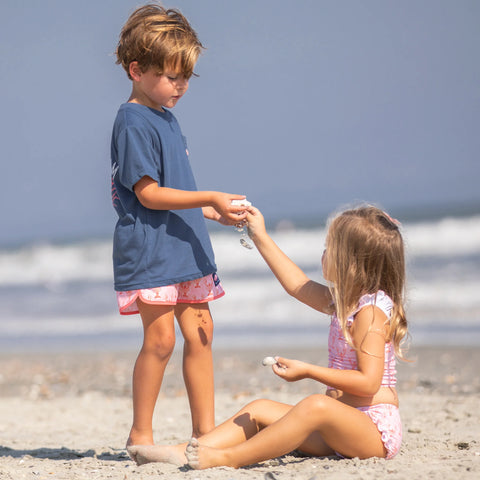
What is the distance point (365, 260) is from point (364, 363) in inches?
16.2

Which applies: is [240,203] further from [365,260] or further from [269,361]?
[269,361]

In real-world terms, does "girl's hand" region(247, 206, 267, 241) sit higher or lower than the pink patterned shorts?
higher

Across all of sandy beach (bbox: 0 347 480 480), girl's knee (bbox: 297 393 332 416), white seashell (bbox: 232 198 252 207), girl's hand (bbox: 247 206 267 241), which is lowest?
sandy beach (bbox: 0 347 480 480)

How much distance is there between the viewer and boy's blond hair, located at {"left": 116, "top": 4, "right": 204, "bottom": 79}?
285 cm

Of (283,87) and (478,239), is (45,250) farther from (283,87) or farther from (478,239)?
(283,87)

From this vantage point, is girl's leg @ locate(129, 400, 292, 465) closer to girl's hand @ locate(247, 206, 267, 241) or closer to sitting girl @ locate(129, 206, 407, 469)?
sitting girl @ locate(129, 206, 407, 469)

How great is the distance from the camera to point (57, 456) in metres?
3.35

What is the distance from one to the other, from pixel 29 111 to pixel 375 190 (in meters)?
12.9

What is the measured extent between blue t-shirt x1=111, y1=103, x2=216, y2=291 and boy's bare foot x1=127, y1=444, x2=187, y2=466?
65cm

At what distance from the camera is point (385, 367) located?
2.78m

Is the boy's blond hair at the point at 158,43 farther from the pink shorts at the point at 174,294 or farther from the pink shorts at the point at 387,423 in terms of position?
the pink shorts at the point at 387,423

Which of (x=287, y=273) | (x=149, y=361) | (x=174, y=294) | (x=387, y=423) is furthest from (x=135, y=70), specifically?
(x=387, y=423)

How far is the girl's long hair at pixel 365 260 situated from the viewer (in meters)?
2.73

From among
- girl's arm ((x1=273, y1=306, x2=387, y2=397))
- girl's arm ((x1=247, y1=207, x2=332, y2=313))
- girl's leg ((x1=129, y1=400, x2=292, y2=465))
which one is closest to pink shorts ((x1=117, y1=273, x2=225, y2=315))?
girl's arm ((x1=247, y1=207, x2=332, y2=313))
